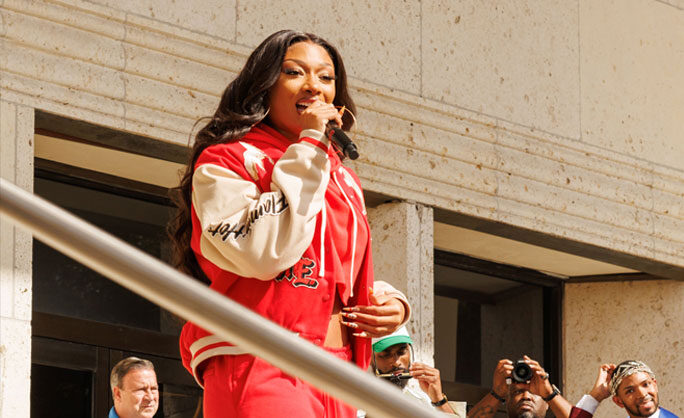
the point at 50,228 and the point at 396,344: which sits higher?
the point at 396,344

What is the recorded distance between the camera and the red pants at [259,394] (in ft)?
8.76

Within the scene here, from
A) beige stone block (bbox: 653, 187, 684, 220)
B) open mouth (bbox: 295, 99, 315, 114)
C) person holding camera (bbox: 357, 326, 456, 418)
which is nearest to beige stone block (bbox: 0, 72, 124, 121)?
person holding camera (bbox: 357, 326, 456, 418)

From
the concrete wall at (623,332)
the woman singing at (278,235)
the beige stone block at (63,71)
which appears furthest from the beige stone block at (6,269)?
the concrete wall at (623,332)

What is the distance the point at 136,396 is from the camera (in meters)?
5.45

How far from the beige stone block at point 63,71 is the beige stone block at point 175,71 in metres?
0.12

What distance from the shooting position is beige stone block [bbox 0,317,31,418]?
5277mm

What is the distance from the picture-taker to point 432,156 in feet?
23.4

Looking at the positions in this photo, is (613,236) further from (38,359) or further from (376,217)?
(38,359)

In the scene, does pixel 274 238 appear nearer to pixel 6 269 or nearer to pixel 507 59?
pixel 6 269

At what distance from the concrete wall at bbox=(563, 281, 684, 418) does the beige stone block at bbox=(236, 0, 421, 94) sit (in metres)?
2.24

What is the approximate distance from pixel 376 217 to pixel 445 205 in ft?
1.24

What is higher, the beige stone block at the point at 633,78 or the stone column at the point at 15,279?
the beige stone block at the point at 633,78

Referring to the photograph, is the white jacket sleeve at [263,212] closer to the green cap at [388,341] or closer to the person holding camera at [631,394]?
the green cap at [388,341]

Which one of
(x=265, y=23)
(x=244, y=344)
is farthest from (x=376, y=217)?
(x=244, y=344)
